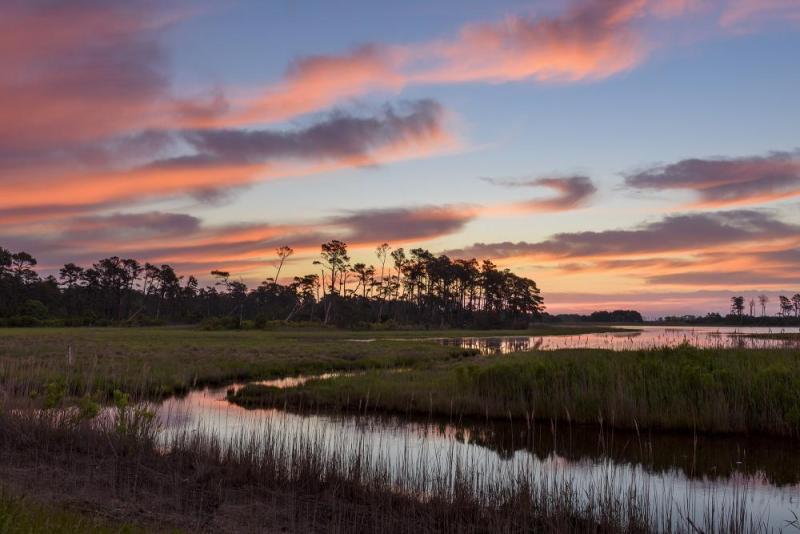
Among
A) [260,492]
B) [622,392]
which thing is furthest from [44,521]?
[622,392]

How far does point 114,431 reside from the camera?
1345cm

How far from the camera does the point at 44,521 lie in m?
7.07

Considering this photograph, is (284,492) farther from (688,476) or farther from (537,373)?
(537,373)

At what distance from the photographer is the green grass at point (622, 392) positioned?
18.4 meters

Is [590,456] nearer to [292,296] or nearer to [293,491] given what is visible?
[293,491]

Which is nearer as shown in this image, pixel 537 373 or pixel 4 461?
pixel 4 461

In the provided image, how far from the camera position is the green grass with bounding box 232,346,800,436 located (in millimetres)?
18391

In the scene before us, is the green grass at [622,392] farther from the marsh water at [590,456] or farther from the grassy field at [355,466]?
the marsh water at [590,456]

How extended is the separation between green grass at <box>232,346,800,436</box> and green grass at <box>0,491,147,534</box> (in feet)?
27.0

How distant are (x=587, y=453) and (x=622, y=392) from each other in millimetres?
4707

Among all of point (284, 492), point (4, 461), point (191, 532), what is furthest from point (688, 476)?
point (4, 461)

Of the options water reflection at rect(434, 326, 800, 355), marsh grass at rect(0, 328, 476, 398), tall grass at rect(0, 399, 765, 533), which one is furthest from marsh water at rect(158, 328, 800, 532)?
water reflection at rect(434, 326, 800, 355)

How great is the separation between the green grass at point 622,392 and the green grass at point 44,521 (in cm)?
824

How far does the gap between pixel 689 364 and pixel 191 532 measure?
18.6m
